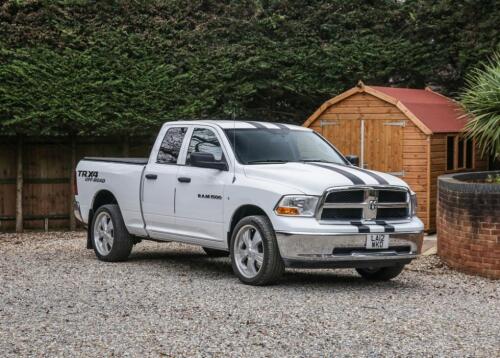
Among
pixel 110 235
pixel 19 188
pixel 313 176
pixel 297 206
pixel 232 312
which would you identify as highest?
pixel 313 176

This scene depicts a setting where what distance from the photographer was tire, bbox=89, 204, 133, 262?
1217cm

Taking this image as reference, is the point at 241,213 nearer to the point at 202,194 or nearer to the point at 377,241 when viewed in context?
the point at 202,194

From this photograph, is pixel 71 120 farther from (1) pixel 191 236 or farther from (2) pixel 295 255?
(2) pixel 295 255

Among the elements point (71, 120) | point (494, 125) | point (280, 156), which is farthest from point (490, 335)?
point (71, 120)

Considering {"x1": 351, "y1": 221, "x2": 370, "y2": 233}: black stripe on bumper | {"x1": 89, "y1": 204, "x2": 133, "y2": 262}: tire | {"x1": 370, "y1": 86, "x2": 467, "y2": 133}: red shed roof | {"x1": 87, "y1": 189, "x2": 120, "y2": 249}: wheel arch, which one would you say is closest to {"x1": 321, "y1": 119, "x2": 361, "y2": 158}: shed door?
{"x1": 370, "y1": 86, "x2": 467, "y2": 133}: red shed roof

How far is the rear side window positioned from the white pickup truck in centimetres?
2

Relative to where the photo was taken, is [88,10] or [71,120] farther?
[88,10]

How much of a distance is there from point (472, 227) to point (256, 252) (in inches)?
126

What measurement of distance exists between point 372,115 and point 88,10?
340 inches

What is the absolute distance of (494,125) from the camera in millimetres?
14586

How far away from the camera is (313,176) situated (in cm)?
977

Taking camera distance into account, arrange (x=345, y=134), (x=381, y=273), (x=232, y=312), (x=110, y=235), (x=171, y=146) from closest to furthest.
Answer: (x=232, y=312) → (x=381, y=273) → (x=171, y=146) → (x=110, y=235) → (x=345, y=134)

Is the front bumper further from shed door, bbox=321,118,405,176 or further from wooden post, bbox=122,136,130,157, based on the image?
wooden post, bbox=122,136,130,157

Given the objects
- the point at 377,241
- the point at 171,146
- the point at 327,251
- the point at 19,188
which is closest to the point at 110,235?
the point at 171,146
